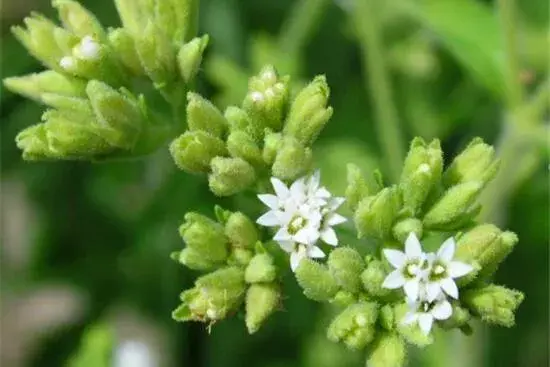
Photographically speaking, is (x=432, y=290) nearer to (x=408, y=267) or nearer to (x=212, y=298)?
(x=408, y=267)

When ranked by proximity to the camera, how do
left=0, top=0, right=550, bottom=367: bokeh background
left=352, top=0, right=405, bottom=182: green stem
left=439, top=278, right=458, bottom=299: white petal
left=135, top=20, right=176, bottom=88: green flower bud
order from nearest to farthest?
left=439, top=278, right=458, bottom=299: white petal, left=135, top=20, right=176, bottom=88: green flower bud, left=352, top=0, right=405, bottom=182: green stem, left=0, top=0, right=550, bottom=367: bokeh background

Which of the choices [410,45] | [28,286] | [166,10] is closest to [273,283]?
[166,10]

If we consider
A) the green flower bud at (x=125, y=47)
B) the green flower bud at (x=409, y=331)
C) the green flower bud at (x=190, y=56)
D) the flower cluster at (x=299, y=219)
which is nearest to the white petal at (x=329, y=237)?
the flower cluster at (x=299, y=219)

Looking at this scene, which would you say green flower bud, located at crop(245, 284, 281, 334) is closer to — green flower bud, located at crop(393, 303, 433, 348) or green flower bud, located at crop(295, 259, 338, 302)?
green flower bud, located at crop(295, 259, 338, 302)

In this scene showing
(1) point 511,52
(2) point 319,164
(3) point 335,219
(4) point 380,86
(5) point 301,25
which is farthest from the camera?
(5) point 301,25

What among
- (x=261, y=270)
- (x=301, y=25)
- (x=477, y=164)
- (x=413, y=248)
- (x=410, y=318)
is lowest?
(x=301, y=25)

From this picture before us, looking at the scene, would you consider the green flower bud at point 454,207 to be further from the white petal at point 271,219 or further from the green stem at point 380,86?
the green stem at point 380,86

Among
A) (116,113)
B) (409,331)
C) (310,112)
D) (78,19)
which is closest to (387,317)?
(409,331)

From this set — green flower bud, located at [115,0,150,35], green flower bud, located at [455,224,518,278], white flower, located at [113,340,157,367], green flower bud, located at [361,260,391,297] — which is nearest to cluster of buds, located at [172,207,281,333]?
green flower bud, located at [361,260,391,297]
